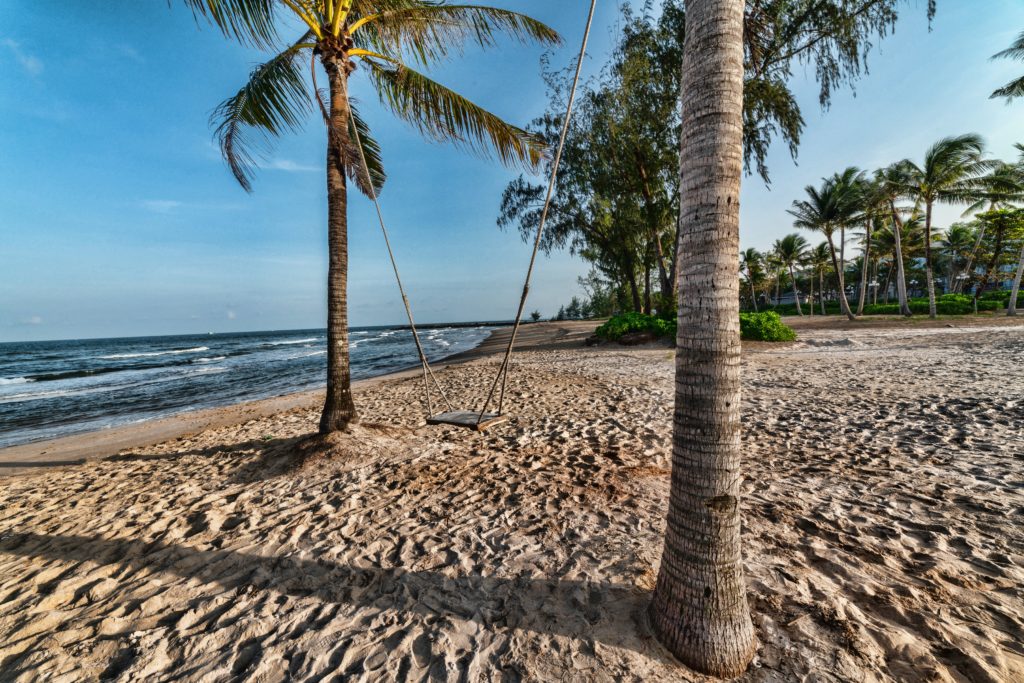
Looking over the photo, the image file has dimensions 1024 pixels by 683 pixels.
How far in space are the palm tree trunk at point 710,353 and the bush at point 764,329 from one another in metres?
14.7

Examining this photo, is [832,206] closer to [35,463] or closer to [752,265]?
[752,265]

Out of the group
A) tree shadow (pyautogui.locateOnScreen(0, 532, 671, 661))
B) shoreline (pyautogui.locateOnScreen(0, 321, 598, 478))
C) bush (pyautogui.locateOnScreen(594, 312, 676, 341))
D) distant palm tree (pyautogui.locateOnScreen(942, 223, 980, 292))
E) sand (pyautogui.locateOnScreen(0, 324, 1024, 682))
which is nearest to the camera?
sand (pyautogui.locateOnScreen(0, 324, 1024, 682))

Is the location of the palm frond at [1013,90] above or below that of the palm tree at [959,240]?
above

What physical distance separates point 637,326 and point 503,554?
14.0 metres

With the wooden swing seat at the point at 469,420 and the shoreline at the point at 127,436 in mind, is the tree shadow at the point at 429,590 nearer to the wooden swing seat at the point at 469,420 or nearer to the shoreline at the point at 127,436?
the wooden swing seat at the point at 469,420

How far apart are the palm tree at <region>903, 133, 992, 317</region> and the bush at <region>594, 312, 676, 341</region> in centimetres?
1534

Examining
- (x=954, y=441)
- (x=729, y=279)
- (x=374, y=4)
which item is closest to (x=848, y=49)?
(x=954, y=441)

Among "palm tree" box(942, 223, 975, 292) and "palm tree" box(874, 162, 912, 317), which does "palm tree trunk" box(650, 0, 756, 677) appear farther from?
"palm tree" box(942, 223, 975, 292)

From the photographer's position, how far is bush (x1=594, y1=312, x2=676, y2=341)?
15.1 m

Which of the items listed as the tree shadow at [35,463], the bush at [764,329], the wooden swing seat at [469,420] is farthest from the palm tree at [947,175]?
the tree shadow at [35,463]

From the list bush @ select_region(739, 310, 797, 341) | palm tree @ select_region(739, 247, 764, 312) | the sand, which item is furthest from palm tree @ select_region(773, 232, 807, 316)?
the sand

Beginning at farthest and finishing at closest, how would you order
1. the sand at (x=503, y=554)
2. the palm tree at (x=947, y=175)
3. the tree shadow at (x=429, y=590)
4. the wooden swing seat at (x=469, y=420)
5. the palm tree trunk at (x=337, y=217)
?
the palm tree at (x=947, y=175) < the palm tree trunk at (x=337, y=217) < the wooden swing seat at (x=469, y=420) < the tree shadow at (x=429, y=590) < the sand at (x=503, y=554)

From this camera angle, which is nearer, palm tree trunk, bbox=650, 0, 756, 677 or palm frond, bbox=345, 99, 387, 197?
palm tree trunk, bbox=650, 0, 756, 677

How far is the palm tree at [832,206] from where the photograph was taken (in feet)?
70.1
